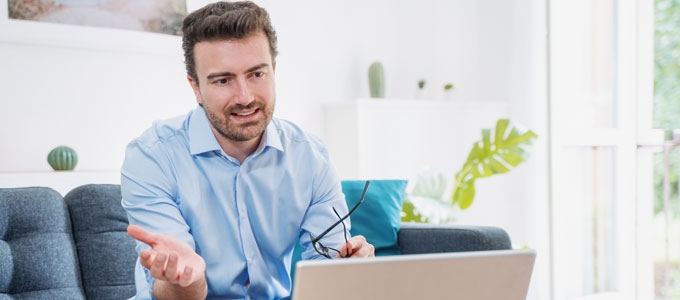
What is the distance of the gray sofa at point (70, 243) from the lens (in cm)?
199

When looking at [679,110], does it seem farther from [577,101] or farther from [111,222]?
[111,222]

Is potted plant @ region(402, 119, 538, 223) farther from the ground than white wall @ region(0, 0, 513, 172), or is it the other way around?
white wall @ region(0, 0, 513, 172)

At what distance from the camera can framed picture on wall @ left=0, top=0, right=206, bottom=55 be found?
9.56 ft

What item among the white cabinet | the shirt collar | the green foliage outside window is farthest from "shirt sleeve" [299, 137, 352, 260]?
the green foliage outside window

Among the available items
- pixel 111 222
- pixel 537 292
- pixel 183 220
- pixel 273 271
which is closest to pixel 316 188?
pixel 273 271

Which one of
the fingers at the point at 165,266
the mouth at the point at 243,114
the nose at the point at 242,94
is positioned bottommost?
the fingers at the point at 165,266

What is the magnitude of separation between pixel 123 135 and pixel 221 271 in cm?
177

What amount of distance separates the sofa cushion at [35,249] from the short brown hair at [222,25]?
0.72 meters

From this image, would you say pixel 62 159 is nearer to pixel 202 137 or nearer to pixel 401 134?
pixel 202 137

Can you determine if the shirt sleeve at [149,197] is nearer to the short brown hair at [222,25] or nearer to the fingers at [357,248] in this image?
the short brown hair at [222,25]

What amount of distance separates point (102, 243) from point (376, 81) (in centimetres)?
210

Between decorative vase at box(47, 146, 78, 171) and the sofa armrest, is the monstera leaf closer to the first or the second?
the sofa armrest

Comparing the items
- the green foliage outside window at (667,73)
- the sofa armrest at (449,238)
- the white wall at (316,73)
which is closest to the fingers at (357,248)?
the sofa armrest at (449,238)

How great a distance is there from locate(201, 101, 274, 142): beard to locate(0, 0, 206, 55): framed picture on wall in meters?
1.64
